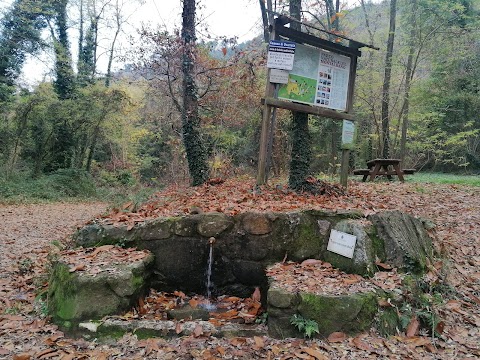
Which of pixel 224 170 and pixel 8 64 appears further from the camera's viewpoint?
pixel 8 64

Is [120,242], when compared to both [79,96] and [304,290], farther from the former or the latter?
[79,96]

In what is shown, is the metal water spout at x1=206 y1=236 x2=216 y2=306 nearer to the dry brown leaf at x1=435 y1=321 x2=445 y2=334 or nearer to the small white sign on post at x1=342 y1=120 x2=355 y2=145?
the dry brown leaf at x1=435 y1=321 x2=445 y2=334

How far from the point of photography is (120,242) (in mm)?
4215

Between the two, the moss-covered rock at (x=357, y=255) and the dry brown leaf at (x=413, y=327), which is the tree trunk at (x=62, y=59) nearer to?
the moss-covered rock at (x=357, y=255)

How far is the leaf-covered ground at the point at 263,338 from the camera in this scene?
9.19ft

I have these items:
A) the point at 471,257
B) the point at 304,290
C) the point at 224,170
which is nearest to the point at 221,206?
the point at 304,290

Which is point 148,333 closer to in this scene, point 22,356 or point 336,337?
point 22,356

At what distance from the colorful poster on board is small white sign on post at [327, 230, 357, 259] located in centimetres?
268

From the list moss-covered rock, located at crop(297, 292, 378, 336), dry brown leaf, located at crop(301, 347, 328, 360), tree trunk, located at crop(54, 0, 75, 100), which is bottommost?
dry brown leaf, located at crop(301, 347, 328, 360)

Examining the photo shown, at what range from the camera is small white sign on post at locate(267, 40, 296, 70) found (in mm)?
5500

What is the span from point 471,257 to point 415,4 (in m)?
12.5

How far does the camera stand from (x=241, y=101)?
43.3ft

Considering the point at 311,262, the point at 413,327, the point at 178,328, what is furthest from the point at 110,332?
the point at 413,327

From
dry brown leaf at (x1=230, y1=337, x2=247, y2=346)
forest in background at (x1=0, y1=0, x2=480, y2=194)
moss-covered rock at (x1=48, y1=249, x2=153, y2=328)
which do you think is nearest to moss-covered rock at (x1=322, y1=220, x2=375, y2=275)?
dry brown leaf at (x1=230, y1=337, x2=247, y2=346)
